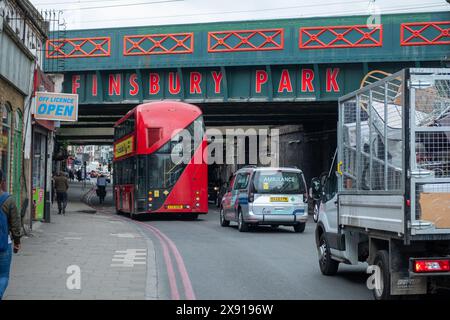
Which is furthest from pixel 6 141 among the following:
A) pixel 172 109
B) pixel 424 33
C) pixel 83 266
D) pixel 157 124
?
pixel 424 33

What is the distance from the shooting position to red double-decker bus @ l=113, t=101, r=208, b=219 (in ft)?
82.4

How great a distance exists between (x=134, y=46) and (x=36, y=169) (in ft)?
32.1

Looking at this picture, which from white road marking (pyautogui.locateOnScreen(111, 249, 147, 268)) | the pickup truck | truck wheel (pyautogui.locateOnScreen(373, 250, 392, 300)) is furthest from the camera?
white road marking (pyautogui.locateOnScreen(111, 249, 147, 268))

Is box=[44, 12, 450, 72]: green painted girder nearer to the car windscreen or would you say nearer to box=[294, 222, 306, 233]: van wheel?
the car windscreen

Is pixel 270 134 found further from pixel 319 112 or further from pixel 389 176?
pixel 389 176

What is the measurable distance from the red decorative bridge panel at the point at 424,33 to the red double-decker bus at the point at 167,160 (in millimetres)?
10023

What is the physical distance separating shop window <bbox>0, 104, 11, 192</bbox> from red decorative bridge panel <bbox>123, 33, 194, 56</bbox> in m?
14.2

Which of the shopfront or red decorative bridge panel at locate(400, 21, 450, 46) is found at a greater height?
red decorative bridge panel at locate(400, 21, 450, 46)

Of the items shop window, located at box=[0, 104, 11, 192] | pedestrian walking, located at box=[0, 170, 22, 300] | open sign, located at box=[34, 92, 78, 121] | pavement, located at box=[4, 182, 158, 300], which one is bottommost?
pavement, located at box=[4, 182, 158, 300]

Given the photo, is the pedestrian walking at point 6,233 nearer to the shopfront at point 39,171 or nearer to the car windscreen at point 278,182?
the car windscreen at point 278,182

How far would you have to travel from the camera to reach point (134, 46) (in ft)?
102

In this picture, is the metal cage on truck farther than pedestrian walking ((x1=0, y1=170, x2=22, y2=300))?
Yes

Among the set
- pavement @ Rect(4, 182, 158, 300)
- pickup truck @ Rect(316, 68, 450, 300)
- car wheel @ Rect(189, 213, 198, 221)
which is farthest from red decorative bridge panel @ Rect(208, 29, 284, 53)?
pickup truck @ Rect(316, 68, 450, 300)
